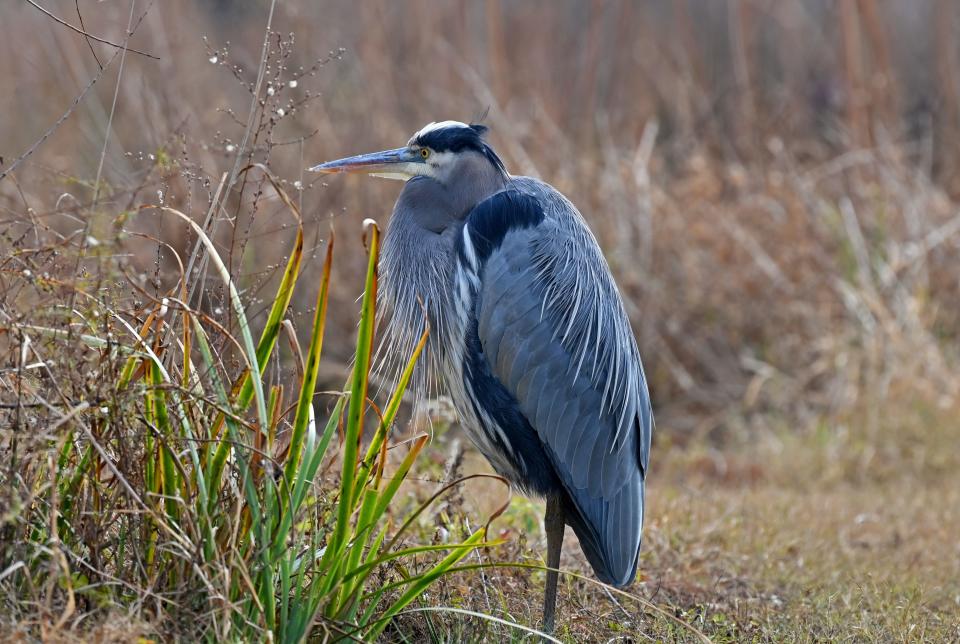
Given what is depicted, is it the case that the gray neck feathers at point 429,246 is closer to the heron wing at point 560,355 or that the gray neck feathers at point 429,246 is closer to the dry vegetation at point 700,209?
the heron wing at point 560,355

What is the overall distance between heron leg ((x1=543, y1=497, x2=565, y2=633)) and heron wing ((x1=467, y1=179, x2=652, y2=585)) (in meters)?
0.06

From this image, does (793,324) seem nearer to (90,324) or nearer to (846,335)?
(846,335)

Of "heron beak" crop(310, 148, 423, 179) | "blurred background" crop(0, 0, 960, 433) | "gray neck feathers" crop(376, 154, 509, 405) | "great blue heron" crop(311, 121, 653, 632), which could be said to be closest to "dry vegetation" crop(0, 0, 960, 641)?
"blurred background" crop(0, 0, 960, 433)

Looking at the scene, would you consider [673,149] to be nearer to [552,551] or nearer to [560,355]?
[560,355]

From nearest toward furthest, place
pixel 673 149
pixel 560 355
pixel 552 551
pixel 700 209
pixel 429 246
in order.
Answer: pixel 552 551 → pixel 560 355 → pixel 429 246 → pixel 700 209 → pixel 673 149

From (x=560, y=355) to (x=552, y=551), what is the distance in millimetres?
608

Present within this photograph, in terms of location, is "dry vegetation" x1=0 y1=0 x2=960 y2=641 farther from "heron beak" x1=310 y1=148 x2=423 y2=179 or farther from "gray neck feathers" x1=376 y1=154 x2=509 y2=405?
"heron beak" x1=310 y1=148 x2=423 y2=179

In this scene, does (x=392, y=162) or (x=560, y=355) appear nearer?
(x=560, y=355)

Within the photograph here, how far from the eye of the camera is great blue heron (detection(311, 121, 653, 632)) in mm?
3748

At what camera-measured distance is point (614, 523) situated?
145 inches

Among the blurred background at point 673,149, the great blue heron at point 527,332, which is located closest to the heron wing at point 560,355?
the great blue heron at point 527,332

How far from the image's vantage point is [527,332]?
3.76m

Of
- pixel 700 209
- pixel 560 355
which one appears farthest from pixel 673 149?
pixel 560 355

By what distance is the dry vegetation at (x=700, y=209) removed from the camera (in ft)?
15.6
